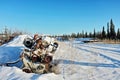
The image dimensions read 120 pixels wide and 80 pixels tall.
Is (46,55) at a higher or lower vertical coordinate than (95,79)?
higher

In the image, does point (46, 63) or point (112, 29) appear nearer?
point (46, 63)

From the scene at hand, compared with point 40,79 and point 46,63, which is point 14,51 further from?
point 40,79

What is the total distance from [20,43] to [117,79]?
34.8ft

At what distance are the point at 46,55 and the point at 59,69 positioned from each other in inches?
33.3

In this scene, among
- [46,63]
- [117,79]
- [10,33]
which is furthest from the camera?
[10,33]

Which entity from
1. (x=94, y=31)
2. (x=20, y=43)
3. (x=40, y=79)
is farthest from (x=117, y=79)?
(x=94, y=31)

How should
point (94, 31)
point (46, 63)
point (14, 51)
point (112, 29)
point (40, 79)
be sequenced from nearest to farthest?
point (40, 79)
point (46, 63)
point (14, 51)
point (112, 29)
point (94, 31)

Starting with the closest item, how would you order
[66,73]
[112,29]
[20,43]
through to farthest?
[66,73] < [20,43] < [112,29]

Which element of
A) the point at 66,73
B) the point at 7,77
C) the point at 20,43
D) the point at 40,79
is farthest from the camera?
the point at 20,43

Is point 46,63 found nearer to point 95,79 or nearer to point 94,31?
point 95,79

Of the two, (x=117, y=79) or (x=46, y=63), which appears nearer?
(x=117, y=79)

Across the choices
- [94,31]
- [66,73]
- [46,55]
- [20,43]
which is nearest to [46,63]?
[46,55]

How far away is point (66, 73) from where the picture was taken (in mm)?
9883

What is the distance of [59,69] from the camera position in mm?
10828
